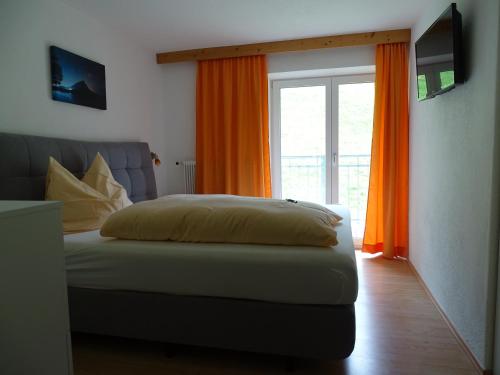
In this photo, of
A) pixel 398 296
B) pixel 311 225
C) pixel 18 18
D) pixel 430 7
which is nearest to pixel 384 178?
pixel 398 296

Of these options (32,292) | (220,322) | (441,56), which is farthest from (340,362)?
(441,56)

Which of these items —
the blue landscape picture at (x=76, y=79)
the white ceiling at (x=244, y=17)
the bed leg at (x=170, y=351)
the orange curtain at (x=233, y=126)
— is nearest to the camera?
the bed leg at (x=170, y=351)

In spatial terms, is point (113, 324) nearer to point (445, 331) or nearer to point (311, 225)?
point (311, 225)

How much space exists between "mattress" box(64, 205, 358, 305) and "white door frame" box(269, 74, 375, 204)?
218 centimetres

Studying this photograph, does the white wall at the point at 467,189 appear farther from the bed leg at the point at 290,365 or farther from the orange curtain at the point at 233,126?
the orange curtain at the point at 233,126

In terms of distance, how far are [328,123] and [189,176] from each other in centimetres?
182

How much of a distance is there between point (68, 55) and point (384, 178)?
10.5 ft

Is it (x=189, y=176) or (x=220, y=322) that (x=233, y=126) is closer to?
(x=189, y=176)

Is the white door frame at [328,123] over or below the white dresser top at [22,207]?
over

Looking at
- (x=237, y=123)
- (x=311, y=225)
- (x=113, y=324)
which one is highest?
(x=237, y=123)

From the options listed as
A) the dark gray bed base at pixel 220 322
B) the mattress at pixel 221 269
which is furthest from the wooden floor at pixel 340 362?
the mattress at pixel 221 269

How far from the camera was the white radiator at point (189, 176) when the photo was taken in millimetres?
4122

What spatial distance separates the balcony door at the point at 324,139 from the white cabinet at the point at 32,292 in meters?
3.19

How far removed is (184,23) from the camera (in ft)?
10.3
